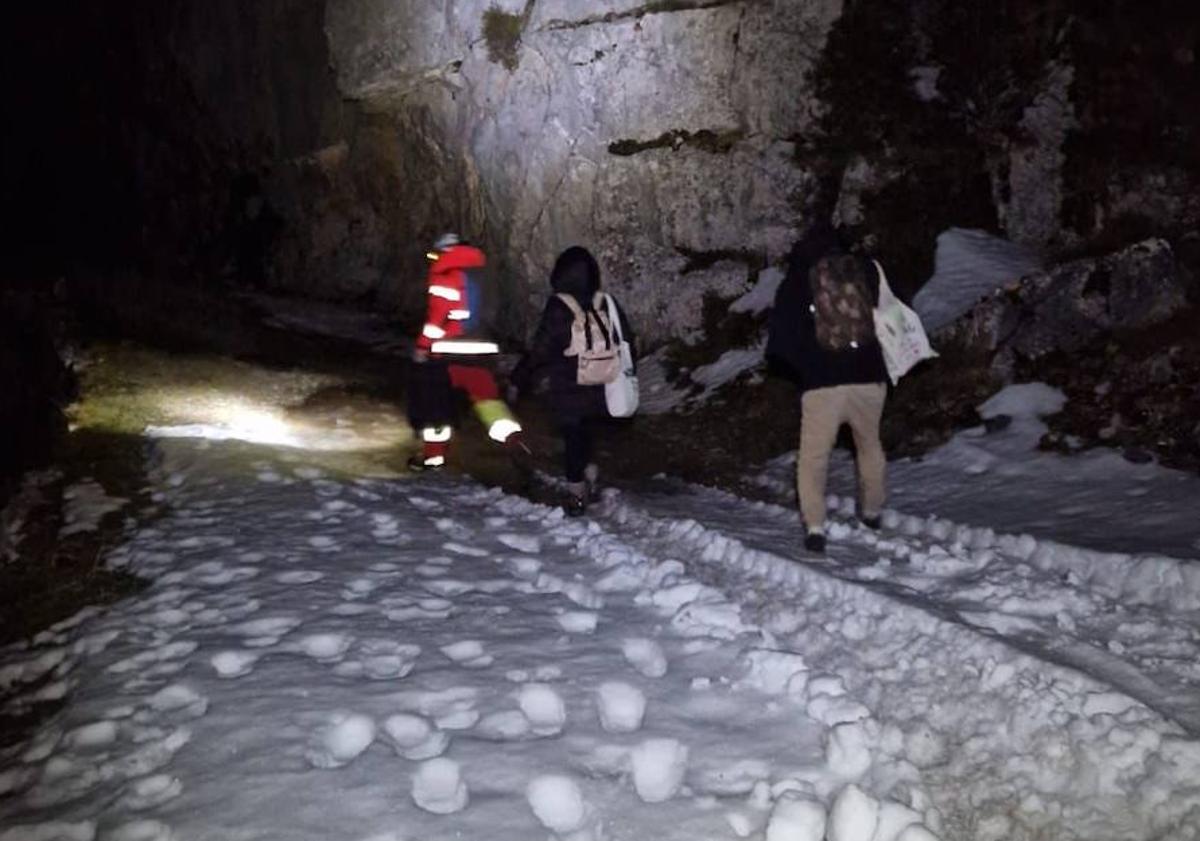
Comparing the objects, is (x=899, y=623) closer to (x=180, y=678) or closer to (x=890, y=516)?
(x=890, y=516)

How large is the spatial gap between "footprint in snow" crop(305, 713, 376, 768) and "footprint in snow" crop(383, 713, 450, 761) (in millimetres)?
88

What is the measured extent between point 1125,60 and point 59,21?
3656 cm

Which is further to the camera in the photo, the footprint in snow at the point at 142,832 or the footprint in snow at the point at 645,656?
the footprint in snow at the point at 645,656

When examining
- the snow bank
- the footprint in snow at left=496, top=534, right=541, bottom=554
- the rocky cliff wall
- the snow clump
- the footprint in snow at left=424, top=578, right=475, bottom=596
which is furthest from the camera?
the rocky cliff wall

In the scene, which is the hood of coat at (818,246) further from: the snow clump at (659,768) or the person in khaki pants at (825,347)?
the snow clump at (659,768)

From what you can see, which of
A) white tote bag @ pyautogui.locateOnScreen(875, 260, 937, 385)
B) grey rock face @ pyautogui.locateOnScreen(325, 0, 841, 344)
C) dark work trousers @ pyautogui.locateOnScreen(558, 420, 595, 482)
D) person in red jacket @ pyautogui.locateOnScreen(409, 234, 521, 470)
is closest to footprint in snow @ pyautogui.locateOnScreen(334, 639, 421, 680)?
dark work trousers @ pyautogui.locateOnScreen(558, 420, 595, 482)

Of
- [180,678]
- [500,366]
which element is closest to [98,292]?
[500,366]

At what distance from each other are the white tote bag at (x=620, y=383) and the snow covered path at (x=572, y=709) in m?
1.61

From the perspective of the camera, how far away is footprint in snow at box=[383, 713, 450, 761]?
339 cm

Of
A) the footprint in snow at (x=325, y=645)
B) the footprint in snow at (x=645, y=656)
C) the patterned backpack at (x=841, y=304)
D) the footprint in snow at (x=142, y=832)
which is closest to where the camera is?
the footprint in snow at (x=142, y=832)

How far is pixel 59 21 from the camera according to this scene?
32156 mm

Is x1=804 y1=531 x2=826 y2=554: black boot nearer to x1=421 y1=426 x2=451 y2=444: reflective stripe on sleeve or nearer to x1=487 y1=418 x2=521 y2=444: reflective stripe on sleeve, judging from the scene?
x1=487 y1=418 x2=521 y2=444: reflective stripe on sleeve

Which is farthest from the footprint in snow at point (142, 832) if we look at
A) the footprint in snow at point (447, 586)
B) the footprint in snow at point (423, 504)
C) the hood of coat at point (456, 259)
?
the hood of coat at point (456, 259)

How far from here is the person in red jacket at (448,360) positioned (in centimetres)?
836
